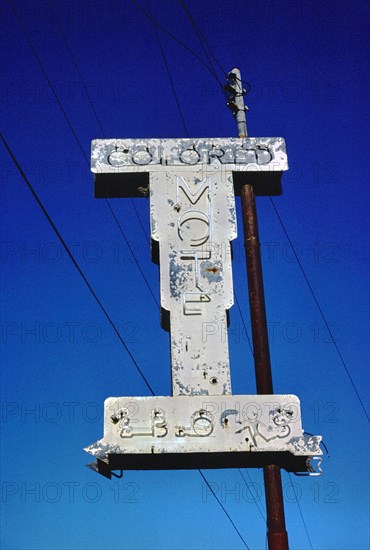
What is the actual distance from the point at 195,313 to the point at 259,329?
71cm

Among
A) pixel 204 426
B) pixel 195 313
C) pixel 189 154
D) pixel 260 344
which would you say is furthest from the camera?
pixel 189 154

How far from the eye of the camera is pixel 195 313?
6.86m

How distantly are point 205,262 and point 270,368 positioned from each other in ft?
4.58

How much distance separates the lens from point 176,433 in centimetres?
614

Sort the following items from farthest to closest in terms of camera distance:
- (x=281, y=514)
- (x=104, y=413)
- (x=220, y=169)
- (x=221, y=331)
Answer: (x=220, y=169)
(x=221, y=331)
(x=104, y=413)
(x=281, y=514)

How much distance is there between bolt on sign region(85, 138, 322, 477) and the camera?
241 inches

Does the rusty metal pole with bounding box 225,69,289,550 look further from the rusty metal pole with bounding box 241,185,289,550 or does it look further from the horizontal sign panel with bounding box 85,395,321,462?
the horizontal sign panel with bounding box 85,395,321,462

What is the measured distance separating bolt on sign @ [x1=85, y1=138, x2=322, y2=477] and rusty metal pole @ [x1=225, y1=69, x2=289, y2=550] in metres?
0.16

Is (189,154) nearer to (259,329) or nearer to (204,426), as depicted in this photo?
(259,329)

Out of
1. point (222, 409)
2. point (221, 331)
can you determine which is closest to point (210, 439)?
point (222, 409)

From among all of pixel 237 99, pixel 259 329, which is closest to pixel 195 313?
pixel 259 329

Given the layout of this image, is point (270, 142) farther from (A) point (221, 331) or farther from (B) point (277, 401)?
(B) point (277, 401)

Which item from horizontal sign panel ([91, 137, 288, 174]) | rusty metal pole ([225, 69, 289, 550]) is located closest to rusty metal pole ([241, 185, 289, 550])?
rusty metal pole ([225, 69, 289, 550])

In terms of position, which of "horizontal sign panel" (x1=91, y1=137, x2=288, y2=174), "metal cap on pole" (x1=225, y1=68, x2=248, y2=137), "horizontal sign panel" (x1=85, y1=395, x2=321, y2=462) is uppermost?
"metal cap on pole" (x1=225, y1=68, x2=248, y2=137)
